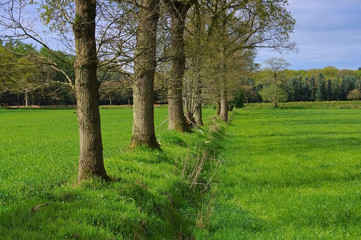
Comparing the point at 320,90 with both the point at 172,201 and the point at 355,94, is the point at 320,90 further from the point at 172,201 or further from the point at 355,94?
the point at 172,201

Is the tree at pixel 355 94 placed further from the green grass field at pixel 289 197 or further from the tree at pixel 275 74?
the green grass field at pixel 289 197

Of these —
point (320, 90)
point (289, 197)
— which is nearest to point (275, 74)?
point (320, 90)

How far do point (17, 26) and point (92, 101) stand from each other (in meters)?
1.89

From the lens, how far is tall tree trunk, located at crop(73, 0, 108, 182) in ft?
20.4

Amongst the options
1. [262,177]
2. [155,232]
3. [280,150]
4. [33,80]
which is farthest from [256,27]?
[155,232]

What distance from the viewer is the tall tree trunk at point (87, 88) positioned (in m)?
6.20

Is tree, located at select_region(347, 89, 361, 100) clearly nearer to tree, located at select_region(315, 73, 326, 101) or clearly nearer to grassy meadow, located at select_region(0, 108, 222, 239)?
tree, located at select_region(315, 73, 326, 101)

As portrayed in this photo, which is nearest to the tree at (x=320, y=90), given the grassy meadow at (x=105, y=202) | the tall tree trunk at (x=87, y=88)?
the grassy meadow at (x=105, y=202)

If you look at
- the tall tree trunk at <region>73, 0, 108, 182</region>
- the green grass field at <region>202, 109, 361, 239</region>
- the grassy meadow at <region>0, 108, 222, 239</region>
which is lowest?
the green grass field at <region>202, 109, 361, 239</region>

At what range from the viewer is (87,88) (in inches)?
249

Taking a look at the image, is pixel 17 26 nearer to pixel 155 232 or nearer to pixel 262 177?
pixel 155 232

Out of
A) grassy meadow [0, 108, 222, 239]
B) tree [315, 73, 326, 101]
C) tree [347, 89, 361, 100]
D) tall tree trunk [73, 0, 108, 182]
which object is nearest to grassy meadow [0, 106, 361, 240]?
grassy meadow [0, 108, 222, 239]

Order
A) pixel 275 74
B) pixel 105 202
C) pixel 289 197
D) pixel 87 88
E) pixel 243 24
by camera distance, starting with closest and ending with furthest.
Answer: pixel 105 202, pixel 87 88, pixel 289 197, pixel 243 24, pixel 275 74

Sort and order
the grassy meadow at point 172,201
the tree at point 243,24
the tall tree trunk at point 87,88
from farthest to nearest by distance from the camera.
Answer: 1. the tree at point 243,24
2. the tall tree trunk at point 87,88
3. the grassy meadow at point 172,201
